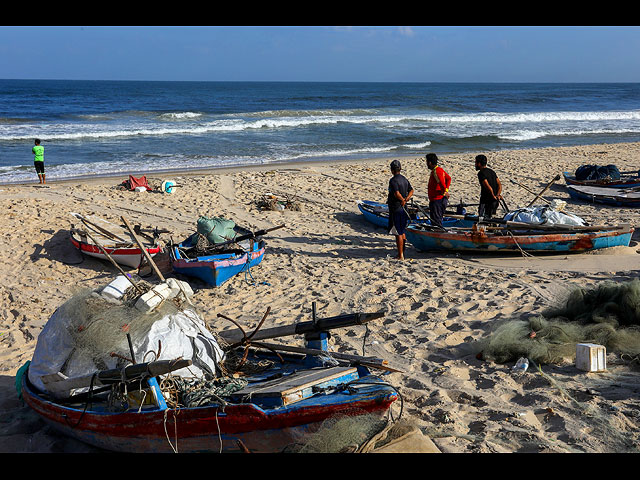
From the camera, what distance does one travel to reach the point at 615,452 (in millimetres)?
4785

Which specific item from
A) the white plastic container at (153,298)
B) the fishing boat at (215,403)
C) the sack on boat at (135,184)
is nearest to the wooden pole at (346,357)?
the fishing boat at (215,403)

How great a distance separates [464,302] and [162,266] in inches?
206

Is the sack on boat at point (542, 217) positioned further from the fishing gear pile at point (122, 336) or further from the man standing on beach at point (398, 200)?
the fishing gear pile at point (122, 336)

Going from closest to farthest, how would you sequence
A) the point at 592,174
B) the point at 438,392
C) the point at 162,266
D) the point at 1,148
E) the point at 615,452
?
1. the point at 615,452
2. the point at 438,392
3. the point at 162,266
4. the point at 592,174
5. the point at 1,148

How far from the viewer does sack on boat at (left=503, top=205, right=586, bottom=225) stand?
11062mm

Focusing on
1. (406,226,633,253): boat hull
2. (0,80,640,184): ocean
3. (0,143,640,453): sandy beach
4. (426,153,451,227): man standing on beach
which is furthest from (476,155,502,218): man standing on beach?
(0,80,640,184): ocean

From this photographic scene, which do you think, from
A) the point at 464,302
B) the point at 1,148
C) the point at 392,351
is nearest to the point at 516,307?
the point at 464,302

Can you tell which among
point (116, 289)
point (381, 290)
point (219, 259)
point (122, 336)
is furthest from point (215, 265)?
point (122, 336)

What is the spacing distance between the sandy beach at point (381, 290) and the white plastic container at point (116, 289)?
53.8 inches

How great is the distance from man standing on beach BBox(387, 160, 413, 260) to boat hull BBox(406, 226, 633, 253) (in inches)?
35.2

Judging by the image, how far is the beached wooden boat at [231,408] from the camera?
4.58 metres

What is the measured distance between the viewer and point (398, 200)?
10.2m
